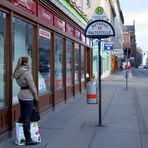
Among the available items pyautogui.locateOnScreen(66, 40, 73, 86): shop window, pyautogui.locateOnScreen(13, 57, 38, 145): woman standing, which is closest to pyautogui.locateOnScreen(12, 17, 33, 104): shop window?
pyautogui.locateOnScreen(13, 57, 38, 145): woman standing

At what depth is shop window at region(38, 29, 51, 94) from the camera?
47.9 feet

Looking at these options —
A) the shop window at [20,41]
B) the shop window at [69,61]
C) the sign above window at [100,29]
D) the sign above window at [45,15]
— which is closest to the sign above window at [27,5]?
the shop window at [20,41]

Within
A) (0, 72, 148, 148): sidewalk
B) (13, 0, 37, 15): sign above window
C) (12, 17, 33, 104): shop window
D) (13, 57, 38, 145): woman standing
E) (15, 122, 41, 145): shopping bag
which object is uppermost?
(13, 0, 37, 15): sign above window

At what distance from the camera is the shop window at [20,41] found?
38.3 ft

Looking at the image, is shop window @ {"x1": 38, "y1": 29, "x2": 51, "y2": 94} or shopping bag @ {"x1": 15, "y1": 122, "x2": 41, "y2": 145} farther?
shop window @ {"x1": 38, "y1": 29, "x2": 51, "y2": 94}

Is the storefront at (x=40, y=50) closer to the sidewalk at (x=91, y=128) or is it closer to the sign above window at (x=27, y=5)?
the sign above window at (x=27, y=5)

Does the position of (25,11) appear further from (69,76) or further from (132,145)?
(69,76)

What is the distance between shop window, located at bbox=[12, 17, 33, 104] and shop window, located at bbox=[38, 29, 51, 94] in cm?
117

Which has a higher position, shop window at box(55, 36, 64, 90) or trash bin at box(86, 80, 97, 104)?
shop window at box(55, 36, 64, 90)

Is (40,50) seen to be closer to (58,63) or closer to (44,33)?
(44,33)

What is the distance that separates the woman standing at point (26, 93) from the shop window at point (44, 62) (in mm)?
4818

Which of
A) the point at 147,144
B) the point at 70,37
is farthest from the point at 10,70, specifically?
the point at 70,37

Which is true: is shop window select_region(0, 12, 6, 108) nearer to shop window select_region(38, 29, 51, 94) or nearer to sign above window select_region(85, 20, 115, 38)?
sign above window select_region(85, 20, 115, 38)

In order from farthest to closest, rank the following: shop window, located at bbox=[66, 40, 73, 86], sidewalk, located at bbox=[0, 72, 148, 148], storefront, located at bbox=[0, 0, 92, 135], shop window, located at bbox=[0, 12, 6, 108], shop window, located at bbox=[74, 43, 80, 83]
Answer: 1. shop window, located at bbox=[74, 43, 80, 83]
2. shop window, located at bbox=[66, 40, 73, 86]
3. storefront, located at bbox=[0, 0, 92, 135]
4. shop window, located at bbox=[0, 12, 6, 108]
5. sidewalk, located at bbox=[0, 72, 148, 148]
